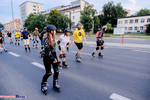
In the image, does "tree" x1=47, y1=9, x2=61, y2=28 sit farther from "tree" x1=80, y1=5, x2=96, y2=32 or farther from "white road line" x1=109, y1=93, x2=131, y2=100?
"white road line" x1=109, y1=93, x2=131, y2=100

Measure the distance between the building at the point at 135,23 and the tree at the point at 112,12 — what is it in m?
6.58

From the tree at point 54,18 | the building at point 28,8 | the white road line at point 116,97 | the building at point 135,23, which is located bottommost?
the white road line at point 116,97

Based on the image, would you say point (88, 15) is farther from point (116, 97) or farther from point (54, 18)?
point (116, 97)

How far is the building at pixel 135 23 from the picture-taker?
39750 millimetres

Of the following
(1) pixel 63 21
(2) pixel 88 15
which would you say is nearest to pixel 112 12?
(2) pixel 88 15

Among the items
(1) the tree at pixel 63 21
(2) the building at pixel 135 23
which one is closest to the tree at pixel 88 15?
(1) the tree at pixel 63 21

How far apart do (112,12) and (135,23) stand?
1370cm

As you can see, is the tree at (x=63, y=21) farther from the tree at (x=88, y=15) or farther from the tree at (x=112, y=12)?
the tree at (x=112, y=12)

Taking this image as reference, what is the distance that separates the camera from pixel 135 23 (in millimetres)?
42219

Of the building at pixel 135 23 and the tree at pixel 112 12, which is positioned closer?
the building at pixel 135 23

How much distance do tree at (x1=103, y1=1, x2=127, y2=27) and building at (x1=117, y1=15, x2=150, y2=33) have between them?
658 cm

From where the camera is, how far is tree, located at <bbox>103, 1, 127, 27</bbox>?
50.8m

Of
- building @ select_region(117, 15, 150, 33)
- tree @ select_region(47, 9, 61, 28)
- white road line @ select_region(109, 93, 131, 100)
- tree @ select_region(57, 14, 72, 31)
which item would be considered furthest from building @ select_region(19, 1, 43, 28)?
white road line @ select_region(109, 93, 131, 100)

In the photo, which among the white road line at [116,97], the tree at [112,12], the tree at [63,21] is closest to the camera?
the white road line at [116,97]
